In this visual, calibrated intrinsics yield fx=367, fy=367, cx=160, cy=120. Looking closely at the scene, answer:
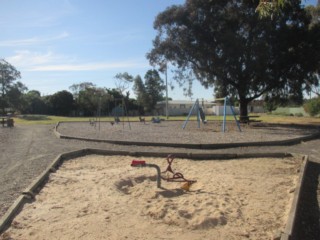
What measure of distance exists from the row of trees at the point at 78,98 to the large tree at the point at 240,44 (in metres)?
25.9

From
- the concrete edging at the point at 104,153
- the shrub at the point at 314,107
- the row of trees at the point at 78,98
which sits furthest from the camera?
the row of trees at the point at 78,98

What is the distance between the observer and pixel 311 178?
8.15m

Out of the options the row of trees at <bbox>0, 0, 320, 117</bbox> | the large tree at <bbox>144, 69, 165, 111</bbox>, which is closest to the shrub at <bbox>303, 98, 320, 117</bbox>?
the row of trees at <bbox>0, 0, 320, 117</bbox>

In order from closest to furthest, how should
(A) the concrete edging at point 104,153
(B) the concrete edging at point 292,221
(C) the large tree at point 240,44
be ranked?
1. (B) the concrete edging at point 292,221
2. (A) the concrete edging at point 104,153
3. (C) the large tree at point 240,44

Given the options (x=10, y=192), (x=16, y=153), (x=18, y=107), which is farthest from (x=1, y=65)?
(x=10, y=192)

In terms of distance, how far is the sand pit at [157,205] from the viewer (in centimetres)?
511

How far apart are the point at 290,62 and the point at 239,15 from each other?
507cm

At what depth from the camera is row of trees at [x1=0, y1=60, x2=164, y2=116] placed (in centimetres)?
6362

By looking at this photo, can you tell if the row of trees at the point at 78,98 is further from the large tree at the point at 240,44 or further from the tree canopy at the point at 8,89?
the large tree at the point at 240,44

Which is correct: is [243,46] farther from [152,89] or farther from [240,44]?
[152,89]

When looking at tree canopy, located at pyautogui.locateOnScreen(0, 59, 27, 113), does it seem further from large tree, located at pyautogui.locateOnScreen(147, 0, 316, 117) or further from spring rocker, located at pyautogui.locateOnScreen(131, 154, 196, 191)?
spring rocker, located at pyautogui.locateOnScreen(131, 154, 196, 191)

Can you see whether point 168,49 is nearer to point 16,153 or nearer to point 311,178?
point 16,153

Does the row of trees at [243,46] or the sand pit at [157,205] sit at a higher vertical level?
the row of trees at [243,46]

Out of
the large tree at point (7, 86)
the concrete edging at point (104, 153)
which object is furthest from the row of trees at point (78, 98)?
the concrete edging at point (104, 153)
